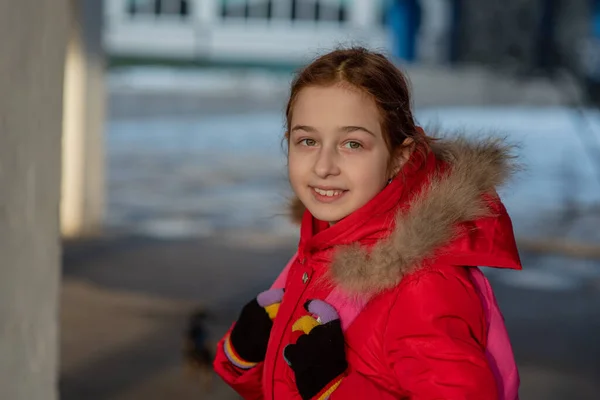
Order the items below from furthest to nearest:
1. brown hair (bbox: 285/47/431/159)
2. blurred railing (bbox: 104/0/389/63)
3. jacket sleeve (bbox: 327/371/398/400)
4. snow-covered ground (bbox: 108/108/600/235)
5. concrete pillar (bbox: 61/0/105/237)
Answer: blurred railing (bbox: 104/0/389/63)
snow-covered ground (bbox: 108/108/600/235)
concrete pillar (bbox: 61/0/105/237)
brown hair (bbox: 285/47/431/159)
jacket sleeve (bbox: 327/371/398/400)

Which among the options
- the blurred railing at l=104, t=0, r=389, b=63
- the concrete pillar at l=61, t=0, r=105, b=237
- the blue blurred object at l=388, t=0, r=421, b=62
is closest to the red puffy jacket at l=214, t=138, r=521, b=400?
the concrete pillar at l=61, t=0, r=105, b=237

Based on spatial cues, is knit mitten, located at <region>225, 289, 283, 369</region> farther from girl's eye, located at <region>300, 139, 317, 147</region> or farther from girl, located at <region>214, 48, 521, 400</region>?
girl's eye, located at <region>300, 139, 317, 147</region>

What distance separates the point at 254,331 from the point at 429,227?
1.45 ft

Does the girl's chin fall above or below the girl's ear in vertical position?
below

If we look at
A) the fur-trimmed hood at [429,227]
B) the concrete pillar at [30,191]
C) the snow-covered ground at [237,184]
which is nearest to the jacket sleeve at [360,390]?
the fur-trimmed hood at [429,227]

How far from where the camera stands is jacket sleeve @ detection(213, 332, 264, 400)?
2.11 m

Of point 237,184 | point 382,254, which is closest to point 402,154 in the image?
point 382,254

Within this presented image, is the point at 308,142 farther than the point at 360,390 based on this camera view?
Yes

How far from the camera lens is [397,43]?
106ft

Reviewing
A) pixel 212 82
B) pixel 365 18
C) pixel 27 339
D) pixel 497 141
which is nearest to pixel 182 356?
pixel 27 339

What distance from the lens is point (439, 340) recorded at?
1651 mm

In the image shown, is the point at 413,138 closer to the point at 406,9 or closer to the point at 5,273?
the point at 5,273

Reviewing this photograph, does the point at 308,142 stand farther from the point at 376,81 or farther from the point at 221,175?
the point at 221,175

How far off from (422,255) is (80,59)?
6.61 meters
